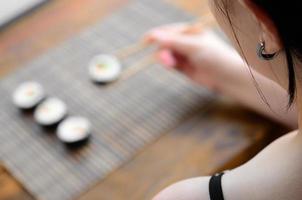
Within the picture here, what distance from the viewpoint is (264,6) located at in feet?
1.55

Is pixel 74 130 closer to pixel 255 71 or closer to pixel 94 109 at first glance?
pixel 94 109

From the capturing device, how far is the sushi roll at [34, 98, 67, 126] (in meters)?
0.98

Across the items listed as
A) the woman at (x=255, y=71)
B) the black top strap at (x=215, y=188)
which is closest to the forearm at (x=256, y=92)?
the woman at (x=255, y=71)

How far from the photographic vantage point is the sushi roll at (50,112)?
0.98 meters

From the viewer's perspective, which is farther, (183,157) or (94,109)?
(94,109)

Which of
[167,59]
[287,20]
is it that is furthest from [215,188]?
[167,59]

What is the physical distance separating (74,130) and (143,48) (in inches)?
11.2

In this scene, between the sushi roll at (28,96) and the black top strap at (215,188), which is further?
the sushi roll at (28,96)

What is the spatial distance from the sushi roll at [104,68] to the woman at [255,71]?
0.10 metres

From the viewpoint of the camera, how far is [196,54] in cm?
103

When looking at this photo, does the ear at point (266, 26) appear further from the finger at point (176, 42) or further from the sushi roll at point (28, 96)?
the sushi roll at point (28, 96)

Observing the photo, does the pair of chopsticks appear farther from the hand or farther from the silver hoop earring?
the silver hoop earring

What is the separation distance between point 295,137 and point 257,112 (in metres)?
0.30

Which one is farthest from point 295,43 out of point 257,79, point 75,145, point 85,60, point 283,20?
point 85,60
